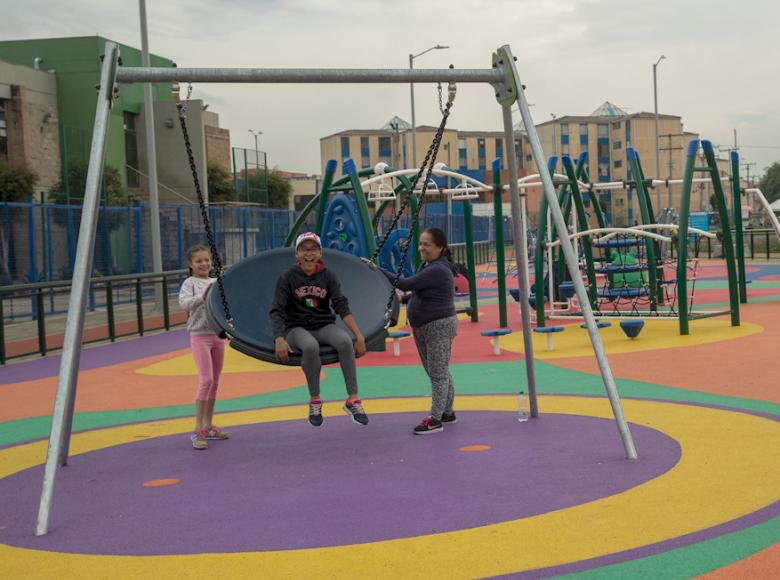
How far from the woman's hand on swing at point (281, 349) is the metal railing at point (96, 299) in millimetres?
7224

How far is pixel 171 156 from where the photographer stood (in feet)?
141

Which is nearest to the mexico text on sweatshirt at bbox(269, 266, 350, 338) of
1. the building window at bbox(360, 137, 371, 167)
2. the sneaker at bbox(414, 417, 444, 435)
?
the sneaker at bbox(414, 417, 444, 435)

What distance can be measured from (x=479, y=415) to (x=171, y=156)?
3670 centimetres

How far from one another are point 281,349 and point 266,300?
51.9 inches

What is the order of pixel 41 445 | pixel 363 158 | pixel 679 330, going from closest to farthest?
pixel 41 445 < pixel 679 330 < pixel 363 158

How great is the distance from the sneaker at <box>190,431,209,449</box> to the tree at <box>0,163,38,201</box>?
25394 millimetres

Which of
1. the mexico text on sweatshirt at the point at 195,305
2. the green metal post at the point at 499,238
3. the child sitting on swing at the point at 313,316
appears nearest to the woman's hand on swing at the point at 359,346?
the child sitting on swing at the point at 313,316

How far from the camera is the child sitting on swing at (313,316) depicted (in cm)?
725

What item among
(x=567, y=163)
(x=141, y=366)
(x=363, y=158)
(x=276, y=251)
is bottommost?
(x=141, y=366)

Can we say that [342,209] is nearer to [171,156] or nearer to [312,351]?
[312,351]

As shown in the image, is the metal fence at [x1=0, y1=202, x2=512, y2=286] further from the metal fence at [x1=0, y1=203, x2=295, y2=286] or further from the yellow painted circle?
the yellow painted circle

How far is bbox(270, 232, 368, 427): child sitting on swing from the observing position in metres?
7.25

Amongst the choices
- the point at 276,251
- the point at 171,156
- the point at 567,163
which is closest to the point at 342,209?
the point at 567,163

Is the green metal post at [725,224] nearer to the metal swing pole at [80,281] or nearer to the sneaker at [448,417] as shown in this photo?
the sneaker at [448,417]
